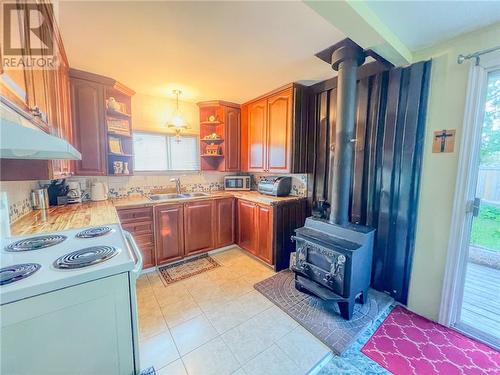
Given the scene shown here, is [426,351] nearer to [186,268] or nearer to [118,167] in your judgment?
[186,268]

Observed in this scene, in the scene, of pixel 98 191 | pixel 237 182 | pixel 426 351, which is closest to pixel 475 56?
pixel 426 351

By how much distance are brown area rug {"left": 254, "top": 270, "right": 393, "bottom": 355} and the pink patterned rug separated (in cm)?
13

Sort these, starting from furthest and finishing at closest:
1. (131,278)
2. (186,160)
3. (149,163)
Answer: (186,160), (149,163), (131,278)

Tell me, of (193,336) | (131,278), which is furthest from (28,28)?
(193,336)

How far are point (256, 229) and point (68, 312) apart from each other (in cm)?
223

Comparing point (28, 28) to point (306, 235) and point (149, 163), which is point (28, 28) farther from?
point (306, 235)

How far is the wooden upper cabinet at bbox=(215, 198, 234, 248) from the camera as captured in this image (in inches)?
124

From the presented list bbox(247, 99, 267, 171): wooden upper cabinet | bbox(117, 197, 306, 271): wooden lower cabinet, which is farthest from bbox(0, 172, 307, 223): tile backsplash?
bbox(117, 197, 306, 271): wooden lower cabinet

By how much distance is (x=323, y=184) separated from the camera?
2.65m

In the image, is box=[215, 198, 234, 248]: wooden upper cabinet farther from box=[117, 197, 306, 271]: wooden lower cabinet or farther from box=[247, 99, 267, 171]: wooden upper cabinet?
box=[247, 99, 267, 171]: wooden upper cabinet

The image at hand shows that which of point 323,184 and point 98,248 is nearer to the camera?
point 98,248

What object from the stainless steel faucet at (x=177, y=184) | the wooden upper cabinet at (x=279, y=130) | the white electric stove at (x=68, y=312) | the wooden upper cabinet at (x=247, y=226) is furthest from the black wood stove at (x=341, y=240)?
the stainless steel faucet at (x=177, y=184)

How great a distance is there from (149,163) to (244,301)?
2408 mm

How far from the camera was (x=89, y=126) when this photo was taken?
240 cm
